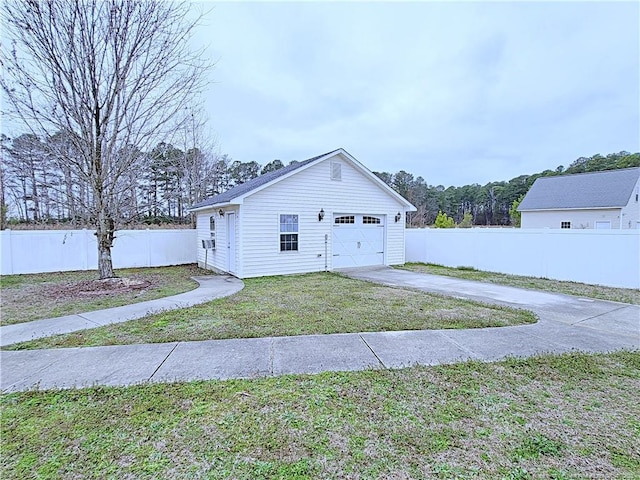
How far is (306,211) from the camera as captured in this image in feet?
37.5

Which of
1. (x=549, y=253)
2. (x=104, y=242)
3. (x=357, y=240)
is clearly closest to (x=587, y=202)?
(x=549, y=253)

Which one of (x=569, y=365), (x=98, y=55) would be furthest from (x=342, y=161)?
(x=569, y=365)

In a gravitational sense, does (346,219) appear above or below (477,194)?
below

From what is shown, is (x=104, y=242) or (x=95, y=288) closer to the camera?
(x=95, y=288)

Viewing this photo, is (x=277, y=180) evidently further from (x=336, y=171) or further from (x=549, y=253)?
(x=549, y=253)

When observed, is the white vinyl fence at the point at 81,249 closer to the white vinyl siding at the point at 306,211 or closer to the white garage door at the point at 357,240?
the white vinyl siding at the point at 306,211

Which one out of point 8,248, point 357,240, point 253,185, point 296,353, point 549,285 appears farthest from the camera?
point 357,240

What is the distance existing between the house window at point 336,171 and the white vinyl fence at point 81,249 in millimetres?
7064

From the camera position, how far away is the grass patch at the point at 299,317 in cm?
475

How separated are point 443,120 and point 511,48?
328 inches

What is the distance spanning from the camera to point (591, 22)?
9648 millimetres

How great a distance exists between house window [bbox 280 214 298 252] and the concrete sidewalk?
302 cm

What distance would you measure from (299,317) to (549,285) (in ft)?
25.2

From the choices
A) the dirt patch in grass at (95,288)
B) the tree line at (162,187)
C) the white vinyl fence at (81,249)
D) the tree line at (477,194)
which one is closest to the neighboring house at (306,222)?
the white vinyl fence at (81,249)
